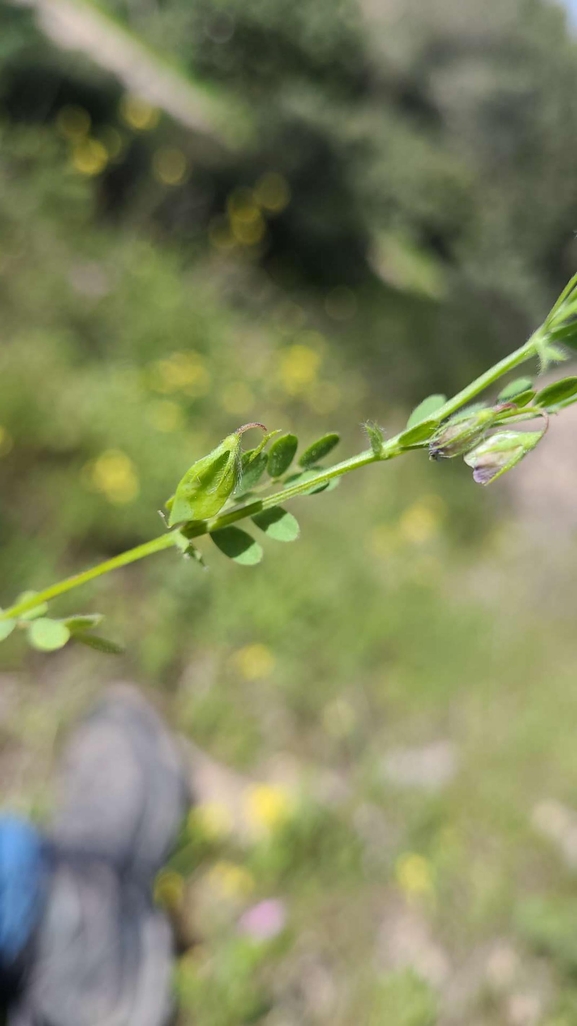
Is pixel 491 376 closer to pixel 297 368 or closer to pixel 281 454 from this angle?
pixel 281 454

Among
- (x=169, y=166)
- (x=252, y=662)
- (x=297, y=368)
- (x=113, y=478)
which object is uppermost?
(x=169, y=166)

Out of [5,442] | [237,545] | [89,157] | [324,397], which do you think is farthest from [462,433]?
[89,157]

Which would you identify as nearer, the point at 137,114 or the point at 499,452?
the point at 499,452

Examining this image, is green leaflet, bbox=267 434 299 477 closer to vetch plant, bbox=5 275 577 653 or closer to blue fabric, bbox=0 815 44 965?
vetch plant, bbox=5 275 577 653

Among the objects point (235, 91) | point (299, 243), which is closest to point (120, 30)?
point (235, 91)

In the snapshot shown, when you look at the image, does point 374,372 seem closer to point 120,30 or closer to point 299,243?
point 299,243
